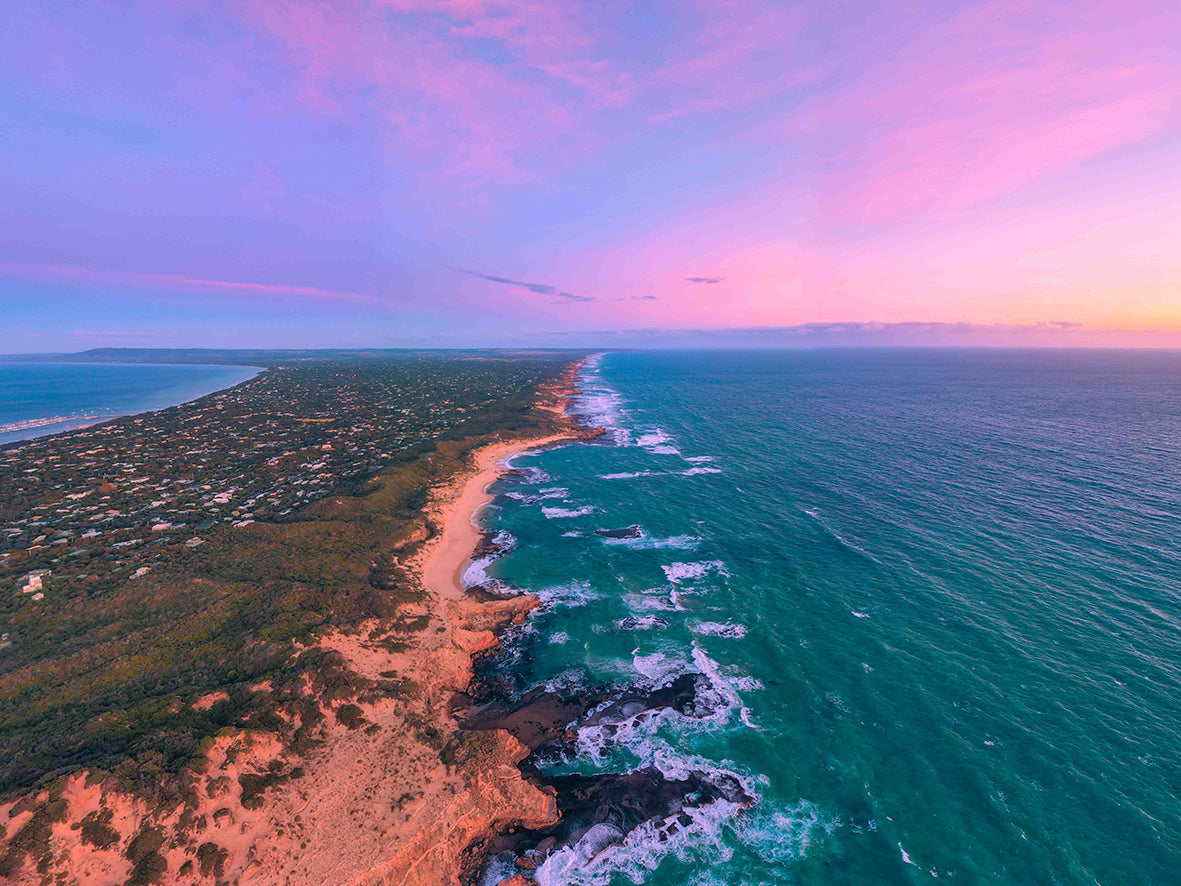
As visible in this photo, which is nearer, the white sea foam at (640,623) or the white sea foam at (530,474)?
the white sea foam at (640,623)

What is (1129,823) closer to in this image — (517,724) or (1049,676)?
(1049,676)

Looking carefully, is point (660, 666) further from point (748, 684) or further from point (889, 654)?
point (889, 654)

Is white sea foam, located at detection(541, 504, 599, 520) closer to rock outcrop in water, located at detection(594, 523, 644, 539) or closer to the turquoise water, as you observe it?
the turquoise water

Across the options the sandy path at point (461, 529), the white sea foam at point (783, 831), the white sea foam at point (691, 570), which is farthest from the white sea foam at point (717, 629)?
the sandy path at point (461, 529)

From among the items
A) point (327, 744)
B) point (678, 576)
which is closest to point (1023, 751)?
point (678, 576)

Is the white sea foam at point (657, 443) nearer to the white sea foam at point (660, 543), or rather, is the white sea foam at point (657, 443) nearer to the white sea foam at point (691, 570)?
the white sea foam at point (660, 543)

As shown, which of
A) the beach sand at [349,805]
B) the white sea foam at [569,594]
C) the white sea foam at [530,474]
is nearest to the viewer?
the beach sand at [349,805]
